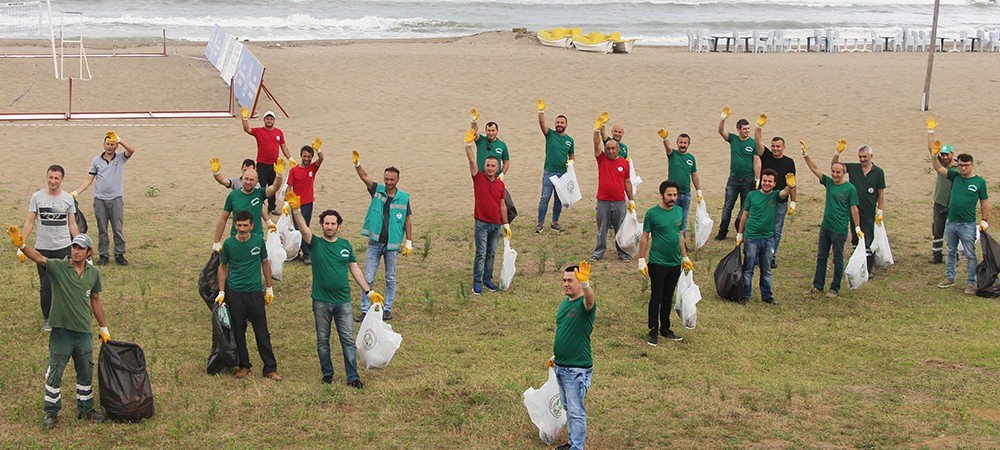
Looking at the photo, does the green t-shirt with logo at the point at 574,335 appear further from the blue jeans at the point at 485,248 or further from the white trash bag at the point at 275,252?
the white trash bag at the point at 275,252

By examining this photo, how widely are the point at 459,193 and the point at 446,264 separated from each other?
4.05 meters

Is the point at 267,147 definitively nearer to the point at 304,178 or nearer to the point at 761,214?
the point at 304,178

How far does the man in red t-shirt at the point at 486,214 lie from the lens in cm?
1205

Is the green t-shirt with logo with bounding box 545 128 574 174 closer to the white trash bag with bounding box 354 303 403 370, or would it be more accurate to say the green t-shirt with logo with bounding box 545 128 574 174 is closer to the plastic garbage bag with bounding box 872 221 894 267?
the plastic garbage bag with bounding box 872 221 894 267

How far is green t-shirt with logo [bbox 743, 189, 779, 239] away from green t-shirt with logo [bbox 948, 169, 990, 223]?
2190mm

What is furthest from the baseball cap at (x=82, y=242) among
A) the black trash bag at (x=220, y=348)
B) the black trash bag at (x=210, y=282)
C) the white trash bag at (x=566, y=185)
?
the white trash bag at (x=566, y=185)

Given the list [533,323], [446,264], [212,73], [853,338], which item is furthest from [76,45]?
[853,338]

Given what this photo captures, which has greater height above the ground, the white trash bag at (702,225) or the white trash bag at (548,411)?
the white trash bag at (702,225)

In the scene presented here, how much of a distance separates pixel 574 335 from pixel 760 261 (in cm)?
486

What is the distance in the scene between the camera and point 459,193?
690 inches

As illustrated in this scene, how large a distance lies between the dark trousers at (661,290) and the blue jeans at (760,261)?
1.64 m

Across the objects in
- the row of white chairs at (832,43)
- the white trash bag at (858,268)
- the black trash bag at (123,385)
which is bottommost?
the black trash bag at (123,385)

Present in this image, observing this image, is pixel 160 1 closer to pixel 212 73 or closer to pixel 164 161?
pixel 212 73

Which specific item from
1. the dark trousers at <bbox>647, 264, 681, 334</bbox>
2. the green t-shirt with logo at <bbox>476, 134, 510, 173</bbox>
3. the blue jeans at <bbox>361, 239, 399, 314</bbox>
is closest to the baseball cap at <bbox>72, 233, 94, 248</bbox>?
the blue jeans at <bbox>361, 239, 399, 314</bbox>
